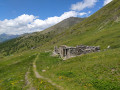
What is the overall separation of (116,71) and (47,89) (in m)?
12.1

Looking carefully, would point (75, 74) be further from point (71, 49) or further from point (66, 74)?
point (71, 49)

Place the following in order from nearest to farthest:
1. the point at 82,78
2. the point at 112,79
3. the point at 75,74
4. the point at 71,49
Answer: the point at 112,79
the point at 82,78
the point at 75,74
the point at 71,49

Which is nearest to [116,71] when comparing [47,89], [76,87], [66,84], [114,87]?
[114,87]

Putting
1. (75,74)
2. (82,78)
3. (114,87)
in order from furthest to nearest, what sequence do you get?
(75,74), (82,78), (114,87)

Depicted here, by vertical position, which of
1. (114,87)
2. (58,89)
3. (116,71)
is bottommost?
(58,89)

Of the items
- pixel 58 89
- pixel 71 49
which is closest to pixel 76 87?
pixel 58 89

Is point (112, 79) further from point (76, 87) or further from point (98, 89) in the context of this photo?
point (76, 87)

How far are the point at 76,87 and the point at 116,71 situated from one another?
24.5 ft

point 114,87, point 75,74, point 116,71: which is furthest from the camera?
point 75,74

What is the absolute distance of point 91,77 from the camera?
62.2ft

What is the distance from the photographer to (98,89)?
1550cm

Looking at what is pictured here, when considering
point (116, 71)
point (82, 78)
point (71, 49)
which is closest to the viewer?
point (116, 71)

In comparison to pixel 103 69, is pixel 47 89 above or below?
below

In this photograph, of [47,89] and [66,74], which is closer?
[47,89]
